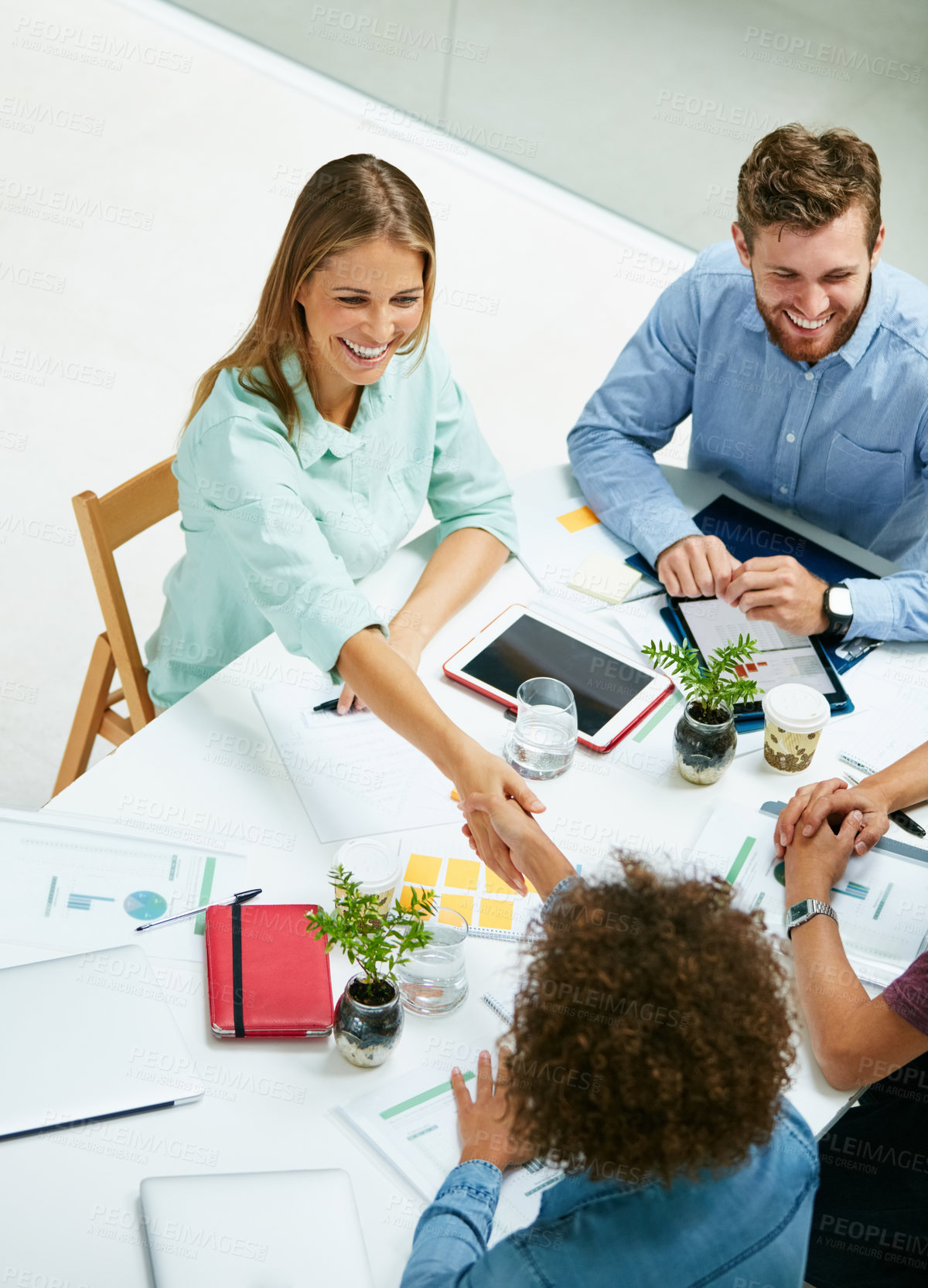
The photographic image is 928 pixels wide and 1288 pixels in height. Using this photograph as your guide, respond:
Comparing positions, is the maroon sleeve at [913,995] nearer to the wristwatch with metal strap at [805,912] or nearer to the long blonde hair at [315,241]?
the wristwatch with metal strap at [805,912]

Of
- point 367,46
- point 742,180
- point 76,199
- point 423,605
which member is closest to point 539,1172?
point 423,605

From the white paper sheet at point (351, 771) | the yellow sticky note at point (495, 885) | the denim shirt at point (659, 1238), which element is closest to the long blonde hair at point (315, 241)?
the white paper sheet at point (351, 771)

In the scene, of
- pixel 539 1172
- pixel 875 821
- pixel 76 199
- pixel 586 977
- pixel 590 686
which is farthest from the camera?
pixel 76 199

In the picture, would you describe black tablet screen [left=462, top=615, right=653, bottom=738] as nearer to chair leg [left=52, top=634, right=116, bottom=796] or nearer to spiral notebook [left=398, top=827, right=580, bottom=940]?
spiral notebook [left=398, top=827, right=580, bottom=940]

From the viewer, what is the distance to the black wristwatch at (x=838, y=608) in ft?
6.95

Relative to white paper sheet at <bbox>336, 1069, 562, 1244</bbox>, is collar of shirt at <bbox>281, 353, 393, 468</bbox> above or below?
above

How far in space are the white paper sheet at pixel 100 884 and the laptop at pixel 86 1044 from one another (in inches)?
2.1

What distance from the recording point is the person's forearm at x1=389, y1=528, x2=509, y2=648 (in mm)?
2061

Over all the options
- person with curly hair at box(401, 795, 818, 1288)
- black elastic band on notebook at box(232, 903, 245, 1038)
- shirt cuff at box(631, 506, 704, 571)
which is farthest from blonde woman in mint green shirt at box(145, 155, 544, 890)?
person with curly hair at box(401, 795, 818, 1288)

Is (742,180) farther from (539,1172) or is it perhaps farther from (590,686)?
(539,1172)

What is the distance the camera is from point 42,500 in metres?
3.56

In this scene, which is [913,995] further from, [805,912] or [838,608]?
[838,608]

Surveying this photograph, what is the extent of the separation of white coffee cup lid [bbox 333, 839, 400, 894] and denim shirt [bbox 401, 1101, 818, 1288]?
47cm

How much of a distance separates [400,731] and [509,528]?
59 centimetres
